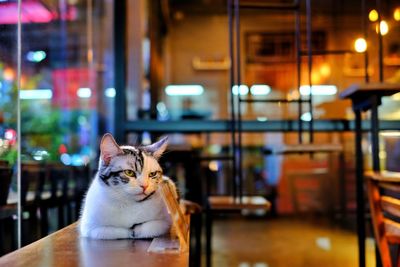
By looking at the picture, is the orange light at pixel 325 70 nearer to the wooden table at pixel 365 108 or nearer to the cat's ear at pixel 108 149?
A: the wooden table at pixel 365 108

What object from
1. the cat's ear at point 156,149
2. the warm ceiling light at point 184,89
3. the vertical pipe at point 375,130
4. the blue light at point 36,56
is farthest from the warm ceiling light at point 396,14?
the cat's ear at point 156,149

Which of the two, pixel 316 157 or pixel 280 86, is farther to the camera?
pixel 280 86

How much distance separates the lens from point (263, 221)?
562cm

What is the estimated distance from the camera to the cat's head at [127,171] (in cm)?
134

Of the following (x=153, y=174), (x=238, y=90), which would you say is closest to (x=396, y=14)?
(x=238, y=90)

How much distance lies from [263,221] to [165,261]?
4692 mm

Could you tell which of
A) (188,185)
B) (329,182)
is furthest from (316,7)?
(188,185)

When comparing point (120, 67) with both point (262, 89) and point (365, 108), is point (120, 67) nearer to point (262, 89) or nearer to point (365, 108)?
point (365, 108)

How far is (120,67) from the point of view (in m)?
3.39

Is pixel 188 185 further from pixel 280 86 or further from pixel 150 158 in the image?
pixel 280 86

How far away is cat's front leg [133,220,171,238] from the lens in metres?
1.35

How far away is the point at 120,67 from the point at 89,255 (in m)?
2.38

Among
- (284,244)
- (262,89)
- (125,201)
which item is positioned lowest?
(284,244)

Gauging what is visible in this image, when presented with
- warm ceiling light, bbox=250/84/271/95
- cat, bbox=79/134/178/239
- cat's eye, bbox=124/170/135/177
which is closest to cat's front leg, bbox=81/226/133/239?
cat, bbox=79/134/178/239
